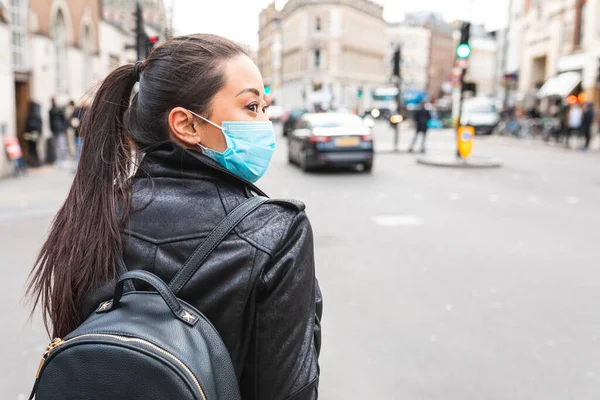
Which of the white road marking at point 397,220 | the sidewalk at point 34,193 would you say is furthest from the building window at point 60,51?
the white road marking at point 397,220

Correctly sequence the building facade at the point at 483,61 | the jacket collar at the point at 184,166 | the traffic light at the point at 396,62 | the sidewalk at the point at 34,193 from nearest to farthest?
the jacket collar at the point at 184,166, the sidewalk at the point at 34,193, the traffic light at the point at 396,62, the building facade at the point at 483,61

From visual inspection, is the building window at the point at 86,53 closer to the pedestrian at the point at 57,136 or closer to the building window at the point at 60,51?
the building window at the point at 60,51

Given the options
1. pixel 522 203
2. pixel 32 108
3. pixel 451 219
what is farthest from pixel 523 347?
pixel 32 108

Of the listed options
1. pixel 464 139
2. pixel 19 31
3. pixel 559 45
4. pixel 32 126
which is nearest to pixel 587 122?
pixel 464 139

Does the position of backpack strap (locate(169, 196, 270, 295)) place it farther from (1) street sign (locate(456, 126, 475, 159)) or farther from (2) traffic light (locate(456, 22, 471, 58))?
(2) traffic light (locate(456, 22, 471, 58))

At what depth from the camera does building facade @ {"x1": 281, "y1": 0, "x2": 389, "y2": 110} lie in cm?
7694

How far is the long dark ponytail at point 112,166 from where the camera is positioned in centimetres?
137

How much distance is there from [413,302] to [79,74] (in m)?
17.0

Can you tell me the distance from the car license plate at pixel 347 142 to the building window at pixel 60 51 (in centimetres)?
899

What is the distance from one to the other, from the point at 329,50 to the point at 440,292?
244ft

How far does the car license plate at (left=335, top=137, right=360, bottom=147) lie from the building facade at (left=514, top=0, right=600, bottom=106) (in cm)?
2059

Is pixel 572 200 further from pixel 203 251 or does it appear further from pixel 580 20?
pixel 580 20

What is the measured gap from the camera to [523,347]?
13.8ft

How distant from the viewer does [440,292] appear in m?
5.40
